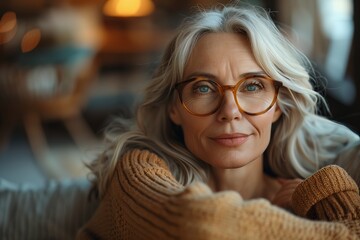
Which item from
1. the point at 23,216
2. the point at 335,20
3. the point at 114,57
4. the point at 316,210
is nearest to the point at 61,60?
the point at 114,57

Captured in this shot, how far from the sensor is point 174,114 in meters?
1.47

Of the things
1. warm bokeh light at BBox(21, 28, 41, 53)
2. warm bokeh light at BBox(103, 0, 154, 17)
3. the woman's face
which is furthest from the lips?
warm bokeh light at BBox(103, 0, 154, 17)

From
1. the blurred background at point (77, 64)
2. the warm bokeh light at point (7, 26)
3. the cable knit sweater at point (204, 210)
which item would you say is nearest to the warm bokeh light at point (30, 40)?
the blurred background at point (77, 64)

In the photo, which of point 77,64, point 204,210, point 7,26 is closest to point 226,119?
point 204,210

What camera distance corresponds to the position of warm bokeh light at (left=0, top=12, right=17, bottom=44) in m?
4.97

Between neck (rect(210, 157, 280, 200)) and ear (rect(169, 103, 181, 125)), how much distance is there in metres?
0.17

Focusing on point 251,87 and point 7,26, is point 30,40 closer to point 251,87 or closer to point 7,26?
point 7,26

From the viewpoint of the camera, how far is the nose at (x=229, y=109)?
127 cm

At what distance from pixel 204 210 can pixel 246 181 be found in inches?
22.8

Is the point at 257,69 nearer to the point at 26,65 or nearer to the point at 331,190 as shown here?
the point at 331,190

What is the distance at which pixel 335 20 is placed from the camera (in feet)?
12.5

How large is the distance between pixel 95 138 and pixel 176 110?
3.61m

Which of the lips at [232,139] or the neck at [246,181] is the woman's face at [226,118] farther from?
the neck at [246,181]

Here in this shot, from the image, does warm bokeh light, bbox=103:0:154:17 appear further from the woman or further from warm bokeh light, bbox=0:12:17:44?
the woman
